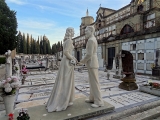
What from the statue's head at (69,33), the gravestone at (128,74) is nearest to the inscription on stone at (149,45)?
the gravestone at (128,74)

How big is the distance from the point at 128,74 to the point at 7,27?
16.5 meters

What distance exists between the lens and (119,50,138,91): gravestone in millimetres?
6048

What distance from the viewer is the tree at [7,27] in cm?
1438

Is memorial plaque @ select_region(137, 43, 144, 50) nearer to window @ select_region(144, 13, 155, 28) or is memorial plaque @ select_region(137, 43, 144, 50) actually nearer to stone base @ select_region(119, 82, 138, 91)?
window @ select_region(144, 13, 155, 28)

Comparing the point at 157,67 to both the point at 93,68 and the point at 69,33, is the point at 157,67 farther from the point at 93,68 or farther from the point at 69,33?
the point at 69,33

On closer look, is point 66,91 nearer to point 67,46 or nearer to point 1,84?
point 67,46

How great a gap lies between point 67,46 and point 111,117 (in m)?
2.34

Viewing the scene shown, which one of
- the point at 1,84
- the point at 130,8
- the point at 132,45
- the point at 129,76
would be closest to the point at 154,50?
the point at 132,45

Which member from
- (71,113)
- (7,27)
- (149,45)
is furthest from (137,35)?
(7,27)

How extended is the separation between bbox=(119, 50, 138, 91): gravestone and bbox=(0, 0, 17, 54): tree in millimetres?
15056

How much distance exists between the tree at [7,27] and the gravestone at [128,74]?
1506 centimetres

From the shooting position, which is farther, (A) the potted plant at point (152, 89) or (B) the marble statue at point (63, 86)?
(A) the potted plant at point (152, 89)

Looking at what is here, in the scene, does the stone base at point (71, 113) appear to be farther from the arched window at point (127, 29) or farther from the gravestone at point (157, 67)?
the arched window at point (127, 29)

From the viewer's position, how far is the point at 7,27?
50.2 ft
